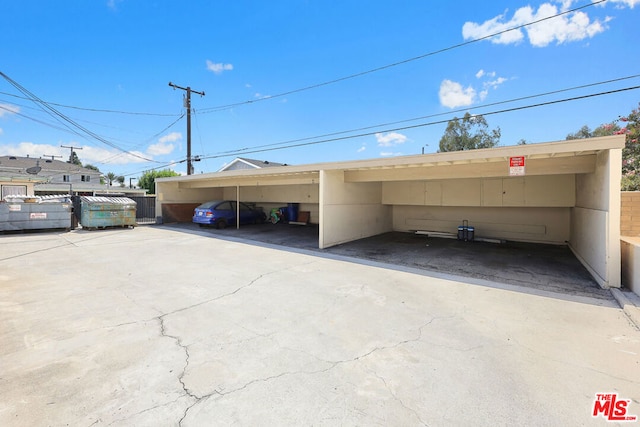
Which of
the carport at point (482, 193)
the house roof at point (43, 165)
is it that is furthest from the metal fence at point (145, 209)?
the house roof at point (43, 165)

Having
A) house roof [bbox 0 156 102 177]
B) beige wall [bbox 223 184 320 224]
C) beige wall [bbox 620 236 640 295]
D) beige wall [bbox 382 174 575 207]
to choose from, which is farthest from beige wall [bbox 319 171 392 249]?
house roof [bbox 0 156 102 177]

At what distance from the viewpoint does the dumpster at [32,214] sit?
1050 centimetres

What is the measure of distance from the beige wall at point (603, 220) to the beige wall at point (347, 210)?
6.04m

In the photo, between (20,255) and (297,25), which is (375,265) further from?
(297,25)

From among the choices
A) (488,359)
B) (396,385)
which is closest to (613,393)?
(488,359)

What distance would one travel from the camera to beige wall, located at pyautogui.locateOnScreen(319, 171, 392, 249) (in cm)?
876

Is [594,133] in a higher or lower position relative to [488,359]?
higher

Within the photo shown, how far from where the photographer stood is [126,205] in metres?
12.7

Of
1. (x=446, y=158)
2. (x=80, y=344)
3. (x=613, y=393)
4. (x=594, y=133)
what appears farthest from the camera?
(x=594, y=133)

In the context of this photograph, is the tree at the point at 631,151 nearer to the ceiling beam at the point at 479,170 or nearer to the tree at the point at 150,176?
the ceiling beam at the point at 479,170

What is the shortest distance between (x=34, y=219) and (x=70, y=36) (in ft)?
26.5

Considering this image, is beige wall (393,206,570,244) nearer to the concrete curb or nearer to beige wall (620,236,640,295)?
beige wall (620,236,640,295)

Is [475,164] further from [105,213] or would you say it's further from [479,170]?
[105,213]

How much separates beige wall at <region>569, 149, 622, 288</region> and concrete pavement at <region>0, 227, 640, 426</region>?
2.62 feet
